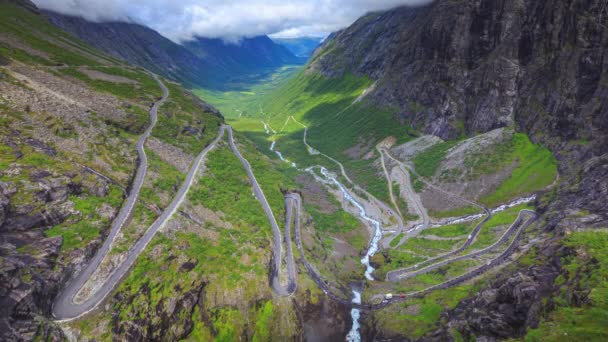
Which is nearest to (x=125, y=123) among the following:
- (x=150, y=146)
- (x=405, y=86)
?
(x=150, y=146)

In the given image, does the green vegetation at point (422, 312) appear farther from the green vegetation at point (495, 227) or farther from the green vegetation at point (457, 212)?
the green vegetation at point (457, 212)

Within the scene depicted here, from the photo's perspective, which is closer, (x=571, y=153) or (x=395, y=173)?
(x=571, y=153)

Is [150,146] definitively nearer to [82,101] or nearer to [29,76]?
[82,101]

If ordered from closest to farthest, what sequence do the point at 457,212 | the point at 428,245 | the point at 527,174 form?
the point at 428,245
the point at 527,174
the point at 457,212

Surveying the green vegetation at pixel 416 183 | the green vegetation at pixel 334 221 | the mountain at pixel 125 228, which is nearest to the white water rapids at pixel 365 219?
the mountain at pixel 125 228

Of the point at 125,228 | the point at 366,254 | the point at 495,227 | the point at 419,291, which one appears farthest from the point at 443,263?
the point at 125,228

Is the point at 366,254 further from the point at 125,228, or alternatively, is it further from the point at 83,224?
the point at 83,224
